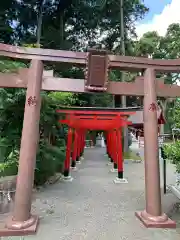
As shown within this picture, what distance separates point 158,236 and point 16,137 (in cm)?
437

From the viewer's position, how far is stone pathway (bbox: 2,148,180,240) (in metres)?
3.90

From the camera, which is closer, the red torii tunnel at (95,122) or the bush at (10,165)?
the bush at (10,165)

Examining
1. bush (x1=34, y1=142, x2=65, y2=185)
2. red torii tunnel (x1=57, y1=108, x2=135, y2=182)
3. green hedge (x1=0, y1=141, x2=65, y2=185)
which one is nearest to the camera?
green hedge (x1=0, y1=141, x2=65, y2=185)

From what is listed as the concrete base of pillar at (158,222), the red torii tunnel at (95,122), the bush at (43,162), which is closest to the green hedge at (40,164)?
the bush at (43,162)

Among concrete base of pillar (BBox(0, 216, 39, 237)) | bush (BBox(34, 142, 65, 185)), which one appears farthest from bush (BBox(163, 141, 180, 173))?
bush (BBox(34, 142, 65, 185))

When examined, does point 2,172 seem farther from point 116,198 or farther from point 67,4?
point 67,4

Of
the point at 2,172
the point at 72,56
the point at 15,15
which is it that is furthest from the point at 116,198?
the point at 15,15

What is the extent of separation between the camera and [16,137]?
6512mm

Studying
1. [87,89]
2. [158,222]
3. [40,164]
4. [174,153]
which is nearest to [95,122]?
[40,164]

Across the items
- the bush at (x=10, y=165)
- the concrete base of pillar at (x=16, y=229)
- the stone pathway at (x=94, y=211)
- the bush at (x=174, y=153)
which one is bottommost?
the stone pathway at (x=94, y=211)

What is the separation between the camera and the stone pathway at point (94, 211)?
390cm

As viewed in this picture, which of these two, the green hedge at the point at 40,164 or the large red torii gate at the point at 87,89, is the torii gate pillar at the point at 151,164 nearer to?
the large red torii gate at the point at 87,89

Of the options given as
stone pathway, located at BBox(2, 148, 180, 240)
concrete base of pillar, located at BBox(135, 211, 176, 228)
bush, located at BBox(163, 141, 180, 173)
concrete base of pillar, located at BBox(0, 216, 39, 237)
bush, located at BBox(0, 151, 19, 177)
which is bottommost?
stone pathway, located at BBox(2, 148, 180, 240)

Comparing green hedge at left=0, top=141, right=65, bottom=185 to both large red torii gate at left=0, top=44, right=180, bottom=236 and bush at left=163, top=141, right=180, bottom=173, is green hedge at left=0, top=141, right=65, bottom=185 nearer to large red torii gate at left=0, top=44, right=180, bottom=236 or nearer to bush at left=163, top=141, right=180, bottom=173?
large red torii gate at left=0, top=44, right=180, bottom=236
